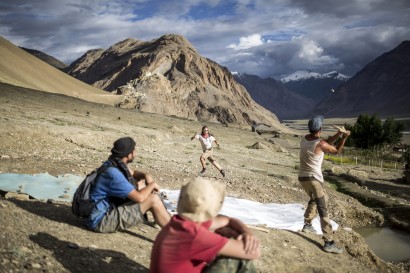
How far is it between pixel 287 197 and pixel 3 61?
63.6 meters

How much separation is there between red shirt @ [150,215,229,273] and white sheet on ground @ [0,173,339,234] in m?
4.44

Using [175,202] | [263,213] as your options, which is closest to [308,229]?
[263,213]

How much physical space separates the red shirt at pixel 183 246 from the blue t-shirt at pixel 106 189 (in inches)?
71.5

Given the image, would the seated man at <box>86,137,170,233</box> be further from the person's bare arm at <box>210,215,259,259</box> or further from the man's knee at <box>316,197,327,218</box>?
the man's knee at <box>316,197,327,218</box>

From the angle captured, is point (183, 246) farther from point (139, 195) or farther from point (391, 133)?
point (391, 133)

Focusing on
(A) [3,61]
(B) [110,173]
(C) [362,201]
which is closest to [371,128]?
(C) [362,201]

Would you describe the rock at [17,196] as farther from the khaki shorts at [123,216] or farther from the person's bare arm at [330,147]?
the person's bare arm at [330,147]

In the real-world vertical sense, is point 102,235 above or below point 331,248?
above

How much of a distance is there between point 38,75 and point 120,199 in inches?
2829

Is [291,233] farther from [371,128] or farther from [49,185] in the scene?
[371,128]

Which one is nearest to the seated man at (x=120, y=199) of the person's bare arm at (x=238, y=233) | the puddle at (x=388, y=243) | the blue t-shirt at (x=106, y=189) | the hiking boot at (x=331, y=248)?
the blue t-shirt at (x=106, y=189)

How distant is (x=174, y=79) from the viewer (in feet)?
442

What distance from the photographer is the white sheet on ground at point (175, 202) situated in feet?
25.8

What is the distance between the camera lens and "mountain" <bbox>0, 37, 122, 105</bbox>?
63.3m
